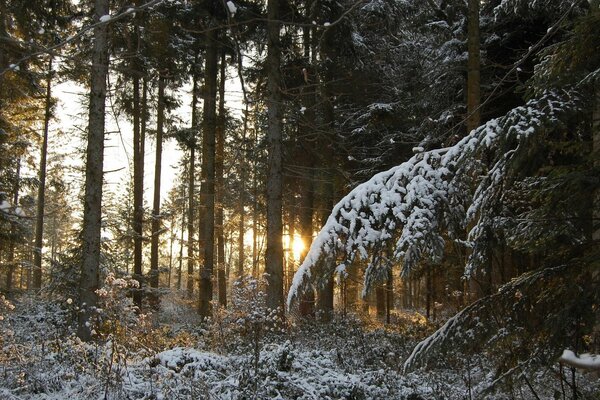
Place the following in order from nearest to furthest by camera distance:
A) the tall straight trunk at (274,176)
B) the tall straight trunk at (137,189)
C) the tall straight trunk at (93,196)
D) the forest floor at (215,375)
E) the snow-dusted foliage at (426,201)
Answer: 1. the snow-dusted foliage at (426,201)
2. the forest floor at (215,375)
3. the tall straight trunk at (93,196)
4. the tall straight trunk at (274,176)
5. the tall straight trunk at (137,189)

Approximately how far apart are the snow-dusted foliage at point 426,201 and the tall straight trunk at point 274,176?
695cm

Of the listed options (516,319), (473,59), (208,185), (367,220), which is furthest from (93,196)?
(473,59)

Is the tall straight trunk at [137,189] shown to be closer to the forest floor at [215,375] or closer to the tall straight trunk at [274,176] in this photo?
the tall straight trunk at [274,176]

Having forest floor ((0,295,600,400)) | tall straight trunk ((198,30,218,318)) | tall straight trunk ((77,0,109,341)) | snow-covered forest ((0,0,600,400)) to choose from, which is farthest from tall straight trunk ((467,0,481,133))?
tall straight trunk ((198,30,218,318))

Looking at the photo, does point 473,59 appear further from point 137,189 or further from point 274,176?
point 137,189

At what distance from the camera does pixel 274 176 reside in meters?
10.3

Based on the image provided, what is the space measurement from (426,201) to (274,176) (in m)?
7.35

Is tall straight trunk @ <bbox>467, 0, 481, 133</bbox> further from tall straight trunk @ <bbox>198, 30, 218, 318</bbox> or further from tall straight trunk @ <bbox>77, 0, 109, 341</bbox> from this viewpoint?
tall straight trunk @ <bbox>198, 30, 218, 318</bbox>

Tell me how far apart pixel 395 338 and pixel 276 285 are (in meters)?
2.99

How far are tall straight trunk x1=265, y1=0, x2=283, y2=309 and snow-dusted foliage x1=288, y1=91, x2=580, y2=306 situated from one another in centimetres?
695

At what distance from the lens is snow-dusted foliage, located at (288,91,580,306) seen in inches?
120

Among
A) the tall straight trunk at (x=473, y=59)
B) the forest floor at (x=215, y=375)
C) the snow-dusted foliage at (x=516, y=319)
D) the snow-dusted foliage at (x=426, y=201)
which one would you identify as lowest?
the forest floor at (x=215, y=375)

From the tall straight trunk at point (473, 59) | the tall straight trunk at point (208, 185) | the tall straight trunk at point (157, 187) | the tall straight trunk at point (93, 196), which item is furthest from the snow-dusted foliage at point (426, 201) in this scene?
the tall straight trunk at point (157, 187)

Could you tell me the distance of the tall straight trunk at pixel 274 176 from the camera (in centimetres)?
1011
